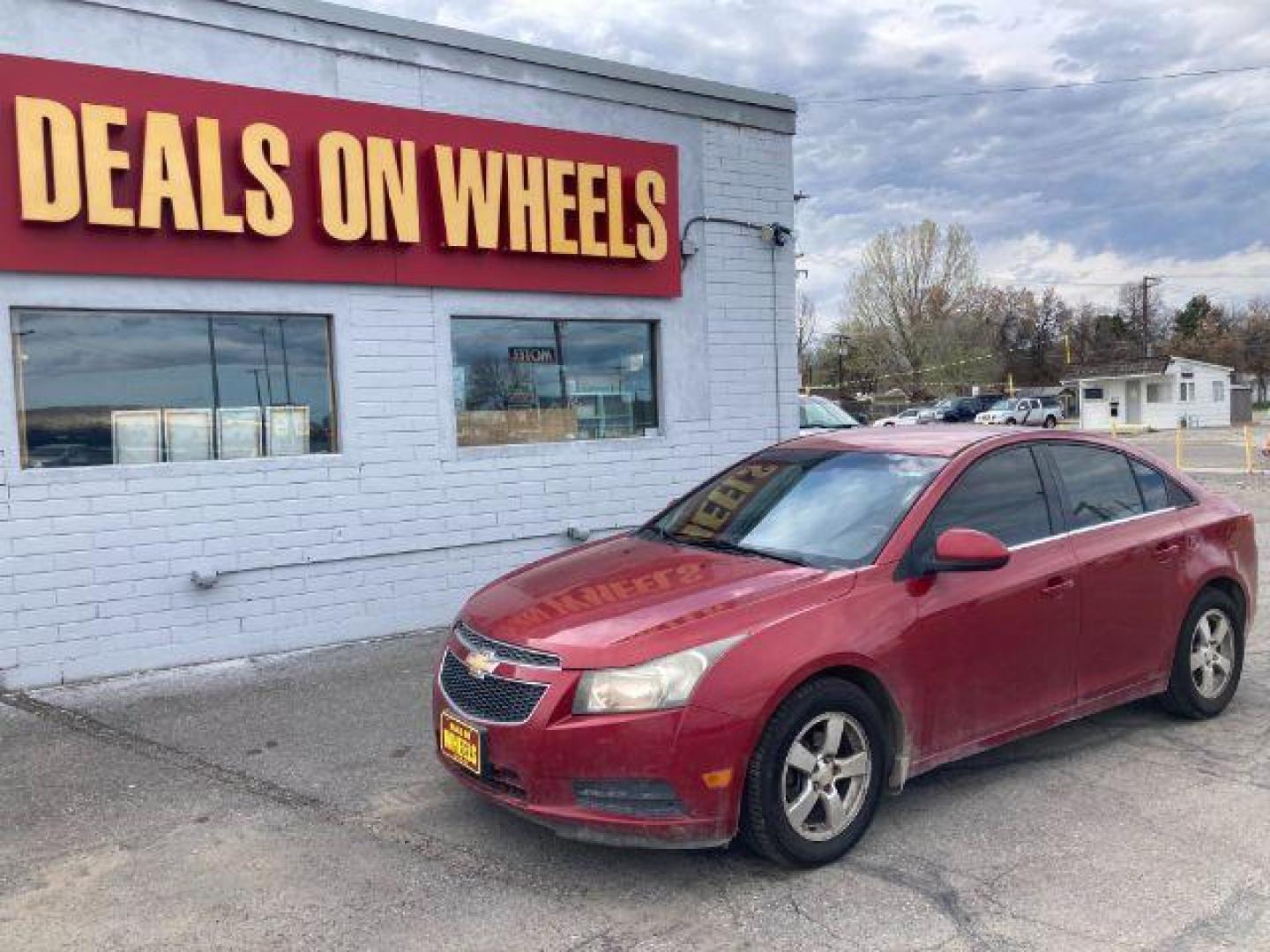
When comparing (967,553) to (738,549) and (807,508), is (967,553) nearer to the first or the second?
(807,508)

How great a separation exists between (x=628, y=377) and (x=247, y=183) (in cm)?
344

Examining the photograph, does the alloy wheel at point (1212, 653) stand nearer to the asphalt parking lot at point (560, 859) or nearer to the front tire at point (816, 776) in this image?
the asphalt parking lot at point (560, 859)

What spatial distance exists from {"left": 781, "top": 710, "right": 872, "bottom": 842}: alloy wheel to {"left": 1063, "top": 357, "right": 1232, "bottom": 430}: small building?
50.0 metres

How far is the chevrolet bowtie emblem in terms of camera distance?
149 inches

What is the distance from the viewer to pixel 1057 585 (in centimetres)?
449

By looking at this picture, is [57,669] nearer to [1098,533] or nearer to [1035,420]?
[1098,533]

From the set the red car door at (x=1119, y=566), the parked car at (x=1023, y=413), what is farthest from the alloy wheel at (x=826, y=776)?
the parked car at (x=1023, y=413)

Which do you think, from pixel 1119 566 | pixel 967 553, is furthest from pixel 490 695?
pixel 1119 566

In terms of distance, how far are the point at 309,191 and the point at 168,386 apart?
1.60 meters

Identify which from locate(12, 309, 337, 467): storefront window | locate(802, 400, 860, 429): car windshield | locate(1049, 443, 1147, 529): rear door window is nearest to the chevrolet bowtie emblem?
locate(1049, 443, 1147, 529): rear door window

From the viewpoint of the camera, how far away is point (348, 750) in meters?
5.18

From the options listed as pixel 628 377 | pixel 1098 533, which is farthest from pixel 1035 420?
pixel 1098 533

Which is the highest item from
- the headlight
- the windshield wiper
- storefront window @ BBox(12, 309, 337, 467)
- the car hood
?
storefront window @ BBox(12, 309, 337, 467)

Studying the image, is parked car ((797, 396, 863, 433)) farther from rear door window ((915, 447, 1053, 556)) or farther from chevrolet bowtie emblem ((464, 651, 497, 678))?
chevrolet bowtie emblem ((464, 651, 497, 678))
